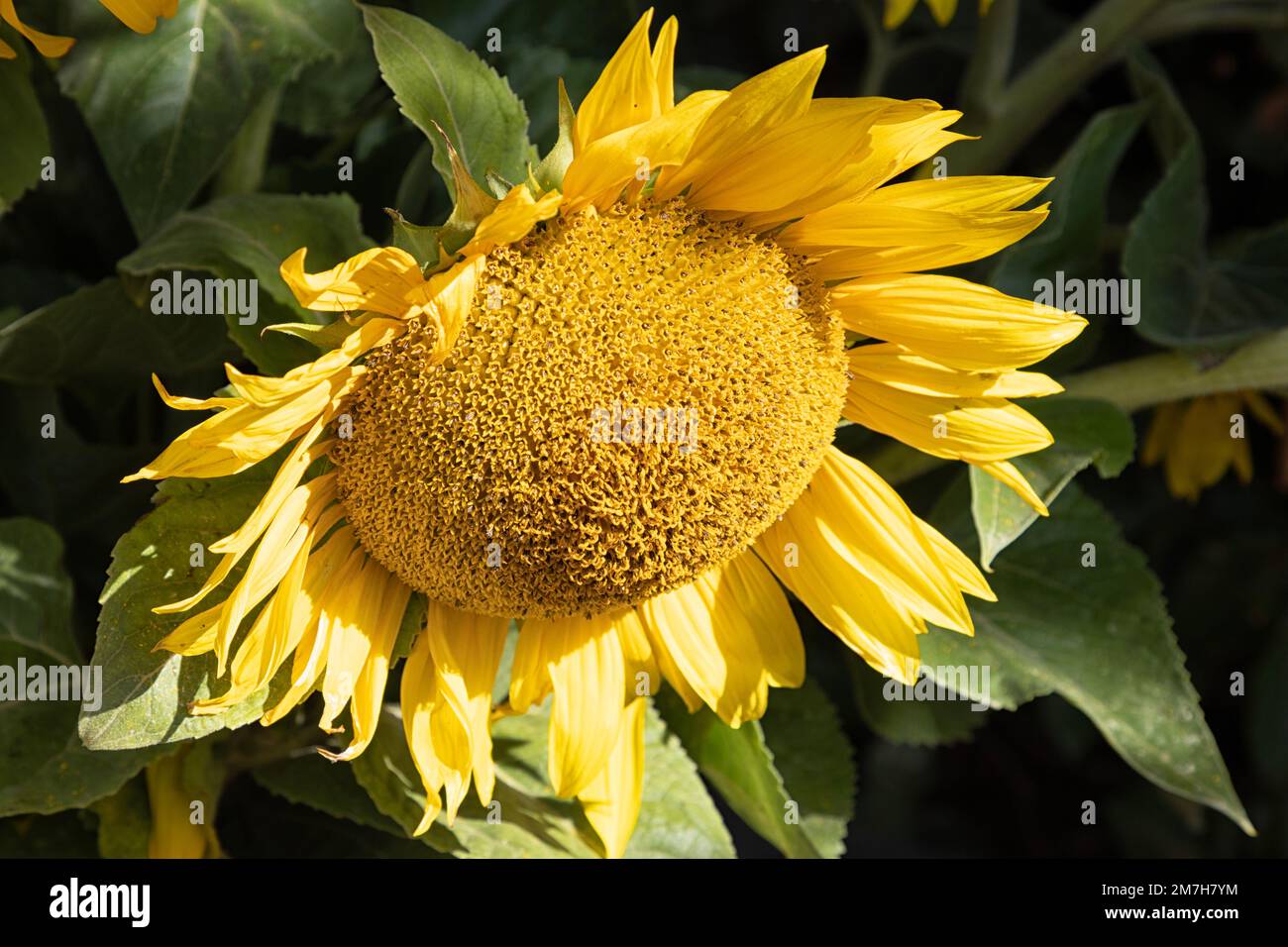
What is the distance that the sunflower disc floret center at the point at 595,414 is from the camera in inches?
25.5

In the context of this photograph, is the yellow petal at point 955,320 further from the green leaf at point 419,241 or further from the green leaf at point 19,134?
the green leaf at point 19,134

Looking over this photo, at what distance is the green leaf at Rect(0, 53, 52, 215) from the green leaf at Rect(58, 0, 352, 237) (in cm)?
3

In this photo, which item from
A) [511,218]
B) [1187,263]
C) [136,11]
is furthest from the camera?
[1187,263]

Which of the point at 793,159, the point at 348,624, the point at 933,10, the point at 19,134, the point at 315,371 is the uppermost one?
the point at 933,10

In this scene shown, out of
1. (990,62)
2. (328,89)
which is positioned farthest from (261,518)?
A: (990,62)

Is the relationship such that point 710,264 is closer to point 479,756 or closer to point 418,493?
point 418,493

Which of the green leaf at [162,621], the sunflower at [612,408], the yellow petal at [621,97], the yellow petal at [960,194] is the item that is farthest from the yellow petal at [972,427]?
the green leaf at [162,621]

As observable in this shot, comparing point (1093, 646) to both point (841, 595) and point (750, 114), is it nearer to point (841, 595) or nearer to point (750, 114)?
point (841, 595)

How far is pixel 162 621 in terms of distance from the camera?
690 millimetres

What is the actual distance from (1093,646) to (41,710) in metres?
0.70

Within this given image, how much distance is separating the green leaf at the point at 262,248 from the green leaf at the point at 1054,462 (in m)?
0.40

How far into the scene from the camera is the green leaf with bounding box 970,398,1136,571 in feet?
2.70
